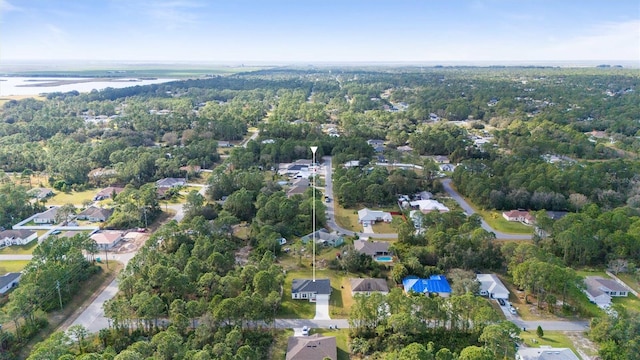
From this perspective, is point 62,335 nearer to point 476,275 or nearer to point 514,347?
point 514,347

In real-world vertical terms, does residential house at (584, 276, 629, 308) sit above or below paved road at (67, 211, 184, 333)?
above

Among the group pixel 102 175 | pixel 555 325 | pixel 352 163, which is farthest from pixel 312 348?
pixel 102 175

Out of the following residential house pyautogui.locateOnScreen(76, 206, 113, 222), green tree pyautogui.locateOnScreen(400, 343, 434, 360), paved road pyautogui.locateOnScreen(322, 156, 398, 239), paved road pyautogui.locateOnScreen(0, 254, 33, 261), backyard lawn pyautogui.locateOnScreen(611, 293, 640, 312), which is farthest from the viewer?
residential house pyautogui.locateOnScreen(76, 206, 113, 222)

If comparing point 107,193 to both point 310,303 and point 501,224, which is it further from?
point 501,224

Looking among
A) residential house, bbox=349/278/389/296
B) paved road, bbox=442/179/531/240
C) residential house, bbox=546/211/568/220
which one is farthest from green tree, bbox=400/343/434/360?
residential house, bbox=546/211/568/220

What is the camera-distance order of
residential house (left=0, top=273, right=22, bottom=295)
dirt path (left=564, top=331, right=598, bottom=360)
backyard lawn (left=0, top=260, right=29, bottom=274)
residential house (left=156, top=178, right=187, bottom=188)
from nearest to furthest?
dirt path (left=564, top=331, right=598, bottom=360), residential house (left=0, top=273, right=22, bottom=295), backyard lawn (left=0, top=260, right=29, bottom=274), residential house (left=156, top=178, right=187, bottom=188)

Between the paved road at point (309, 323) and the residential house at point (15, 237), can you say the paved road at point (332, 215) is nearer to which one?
the paved road at point (309, 323)

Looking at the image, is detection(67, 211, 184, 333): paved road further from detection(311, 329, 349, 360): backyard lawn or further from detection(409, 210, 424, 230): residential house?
detection(409, 210, 424, 230): residential house
